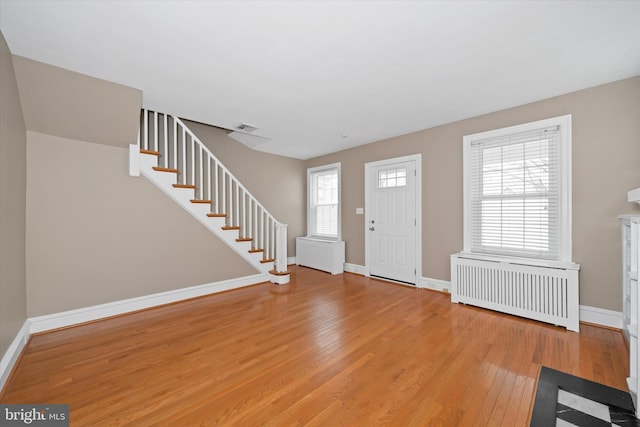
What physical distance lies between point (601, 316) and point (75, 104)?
5948 millimetres

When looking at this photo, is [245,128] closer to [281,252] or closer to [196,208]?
[196,208]

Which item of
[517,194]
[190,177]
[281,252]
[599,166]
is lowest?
[281,252]

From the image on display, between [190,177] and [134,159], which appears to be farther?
[190,177]

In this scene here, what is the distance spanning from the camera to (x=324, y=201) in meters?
5.94

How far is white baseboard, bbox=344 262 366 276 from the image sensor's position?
5086 mm

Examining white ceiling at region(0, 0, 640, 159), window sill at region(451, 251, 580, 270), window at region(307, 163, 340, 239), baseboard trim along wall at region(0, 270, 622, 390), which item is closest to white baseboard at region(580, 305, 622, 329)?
baseboard trim along wall at region(0, 270, 622, 390)

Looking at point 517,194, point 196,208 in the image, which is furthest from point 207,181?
point 517,194

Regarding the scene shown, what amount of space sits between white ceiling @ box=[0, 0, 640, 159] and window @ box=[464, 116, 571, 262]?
0.46 metres

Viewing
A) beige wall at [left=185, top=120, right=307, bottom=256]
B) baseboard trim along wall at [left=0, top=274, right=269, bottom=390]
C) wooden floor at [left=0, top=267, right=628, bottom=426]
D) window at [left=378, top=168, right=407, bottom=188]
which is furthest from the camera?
beige wall at [left=185, top=120, right=307, bottom=256]

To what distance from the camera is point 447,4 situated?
1686 millimetres

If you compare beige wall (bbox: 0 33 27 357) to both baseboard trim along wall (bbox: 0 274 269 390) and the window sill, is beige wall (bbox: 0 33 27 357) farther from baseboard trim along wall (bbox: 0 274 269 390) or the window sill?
the window sill

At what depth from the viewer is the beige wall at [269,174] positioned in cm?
491

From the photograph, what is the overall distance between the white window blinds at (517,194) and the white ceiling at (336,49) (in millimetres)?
534

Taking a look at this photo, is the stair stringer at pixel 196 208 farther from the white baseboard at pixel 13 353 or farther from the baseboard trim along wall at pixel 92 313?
the white baseboard at pixel 13 353
